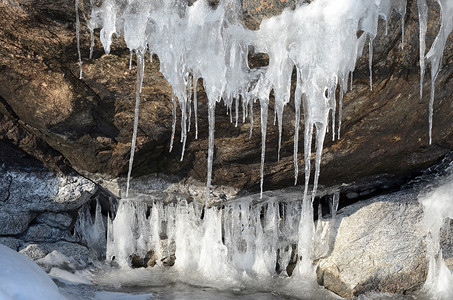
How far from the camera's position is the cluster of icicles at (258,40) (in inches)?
187

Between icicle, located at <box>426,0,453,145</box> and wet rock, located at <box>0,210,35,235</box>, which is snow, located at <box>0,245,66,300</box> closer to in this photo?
wet rock, located at <box>0,210,35,235</box>

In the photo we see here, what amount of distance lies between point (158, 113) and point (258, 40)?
179cm

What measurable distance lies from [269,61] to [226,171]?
223 cm

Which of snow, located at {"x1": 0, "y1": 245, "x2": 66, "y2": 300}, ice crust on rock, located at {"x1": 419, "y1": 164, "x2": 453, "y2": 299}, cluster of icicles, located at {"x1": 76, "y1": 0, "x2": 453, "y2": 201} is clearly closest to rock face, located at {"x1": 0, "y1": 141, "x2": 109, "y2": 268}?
cluster of icicles, located at {"x1": 76, "y1": 0, "x2": 453, "y2": 201}

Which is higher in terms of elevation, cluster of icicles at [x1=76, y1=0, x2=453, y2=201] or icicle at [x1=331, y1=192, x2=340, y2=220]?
cluster of icicles at [x1=76, y1=0, x2=453, y2=201]

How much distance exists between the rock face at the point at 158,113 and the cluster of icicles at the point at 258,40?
0.17 m

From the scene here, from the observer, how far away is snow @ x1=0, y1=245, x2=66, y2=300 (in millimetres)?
3886

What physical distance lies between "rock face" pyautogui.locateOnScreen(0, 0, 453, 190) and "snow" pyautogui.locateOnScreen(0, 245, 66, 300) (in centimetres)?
214

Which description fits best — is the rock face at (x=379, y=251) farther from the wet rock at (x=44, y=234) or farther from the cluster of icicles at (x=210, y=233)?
the wet rock at (x=44, y=234)

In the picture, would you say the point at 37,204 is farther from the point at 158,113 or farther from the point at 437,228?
the point at 437,228

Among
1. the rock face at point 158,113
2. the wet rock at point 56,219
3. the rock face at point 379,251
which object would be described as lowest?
the rock face at point 379,251

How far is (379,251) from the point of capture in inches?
260

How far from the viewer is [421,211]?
6.83 m

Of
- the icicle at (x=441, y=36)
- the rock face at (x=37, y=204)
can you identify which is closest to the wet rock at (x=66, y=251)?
the rock face at (x=37, y=204)
